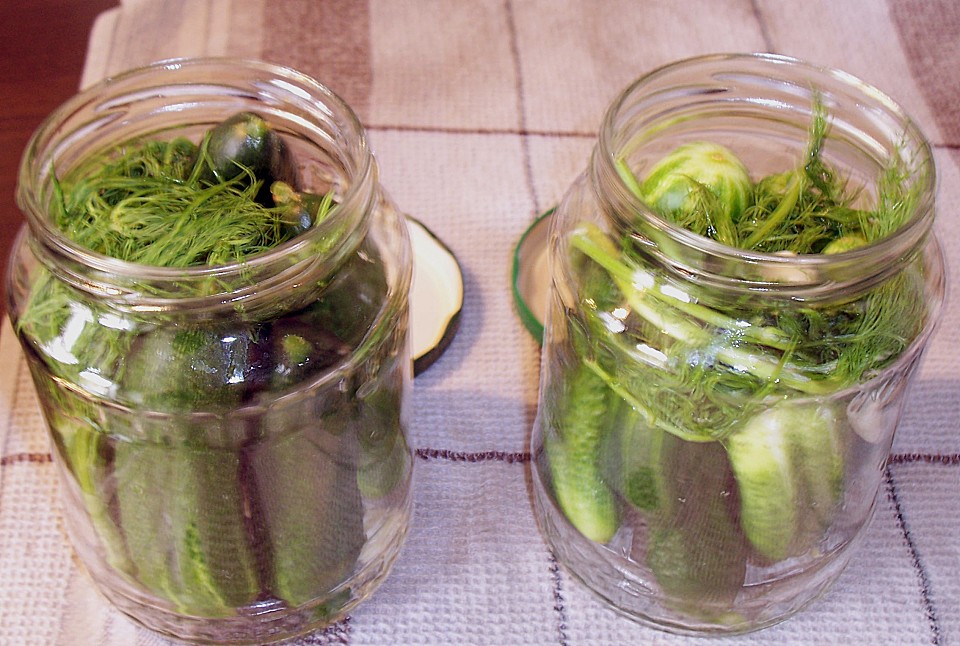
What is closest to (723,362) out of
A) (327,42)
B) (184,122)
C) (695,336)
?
(695,336)

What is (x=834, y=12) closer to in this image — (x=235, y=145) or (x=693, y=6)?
(x=693, y=6)

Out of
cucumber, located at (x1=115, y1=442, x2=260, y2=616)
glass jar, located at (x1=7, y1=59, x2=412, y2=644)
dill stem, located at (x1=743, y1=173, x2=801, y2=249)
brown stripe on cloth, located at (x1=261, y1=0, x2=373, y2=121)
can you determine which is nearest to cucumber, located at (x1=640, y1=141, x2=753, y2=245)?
dill stem, located at (x1=743, y1=173, x2=801, y2=249)

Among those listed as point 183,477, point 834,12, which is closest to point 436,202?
point 183,477

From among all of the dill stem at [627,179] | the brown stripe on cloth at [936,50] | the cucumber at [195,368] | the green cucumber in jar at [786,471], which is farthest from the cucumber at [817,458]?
the brown stripe on cloth at [936,50]

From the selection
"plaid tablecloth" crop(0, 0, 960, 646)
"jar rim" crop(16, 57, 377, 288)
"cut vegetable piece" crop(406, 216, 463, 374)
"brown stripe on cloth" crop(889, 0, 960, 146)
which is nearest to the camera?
"jar rim" crop(16, 57, 377, 288)

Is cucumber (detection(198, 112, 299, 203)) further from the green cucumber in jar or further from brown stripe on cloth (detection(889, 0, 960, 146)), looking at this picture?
brown stripe on cloth (detection(889, 0, 960, 146))

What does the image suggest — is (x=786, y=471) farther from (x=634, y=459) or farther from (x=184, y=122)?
(x=184, y=122)

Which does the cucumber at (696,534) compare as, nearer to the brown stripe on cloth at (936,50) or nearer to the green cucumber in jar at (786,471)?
the green cucumber in jar at (786,471)
